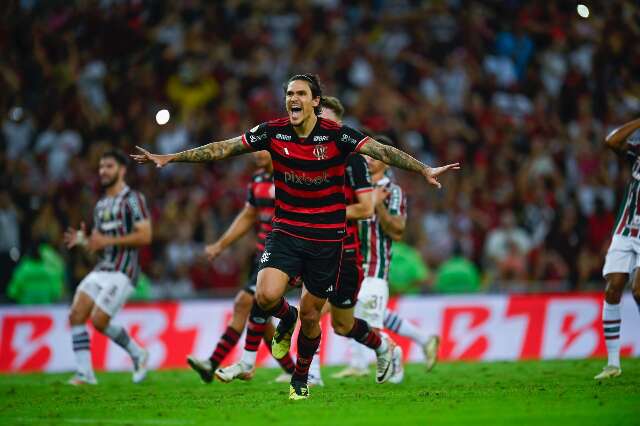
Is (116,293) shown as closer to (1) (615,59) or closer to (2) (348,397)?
(2) (348,397)

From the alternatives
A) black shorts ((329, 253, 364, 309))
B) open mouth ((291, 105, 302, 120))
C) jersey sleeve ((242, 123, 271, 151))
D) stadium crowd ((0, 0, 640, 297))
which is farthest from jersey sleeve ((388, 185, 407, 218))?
stadium crowd ((0, 0, 640, 297))

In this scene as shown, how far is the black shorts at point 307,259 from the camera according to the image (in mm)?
9812

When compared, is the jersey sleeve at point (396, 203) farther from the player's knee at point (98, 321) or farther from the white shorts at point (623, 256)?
the player's knee at point (98, 321)

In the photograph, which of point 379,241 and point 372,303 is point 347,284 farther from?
point 379,241

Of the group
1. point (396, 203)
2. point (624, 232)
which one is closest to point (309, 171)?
point (396, 203)

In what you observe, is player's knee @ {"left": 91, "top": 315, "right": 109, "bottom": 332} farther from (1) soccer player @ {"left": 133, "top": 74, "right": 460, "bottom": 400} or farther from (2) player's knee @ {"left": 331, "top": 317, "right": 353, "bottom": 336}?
(1) soccer player @ {"left": 133, "top": 74, "right": 460, "bottom": 400}

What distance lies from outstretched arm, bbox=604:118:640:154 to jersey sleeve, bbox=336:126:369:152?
3.32m

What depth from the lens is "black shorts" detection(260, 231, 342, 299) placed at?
981 cm

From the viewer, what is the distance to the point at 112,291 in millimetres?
13766

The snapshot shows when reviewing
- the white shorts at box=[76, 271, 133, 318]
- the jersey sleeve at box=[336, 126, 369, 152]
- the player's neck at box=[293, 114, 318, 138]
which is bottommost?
the white shorts at box=[76, 271, 133, 318]

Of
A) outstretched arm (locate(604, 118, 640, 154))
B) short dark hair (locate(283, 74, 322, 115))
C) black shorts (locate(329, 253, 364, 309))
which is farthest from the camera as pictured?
outstretched arm (locate(604, 118, 640, 154))

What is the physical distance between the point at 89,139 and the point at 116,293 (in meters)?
8.12

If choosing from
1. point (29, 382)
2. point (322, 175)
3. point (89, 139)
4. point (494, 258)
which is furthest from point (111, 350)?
point (322, 175)

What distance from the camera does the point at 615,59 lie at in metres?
21.7
